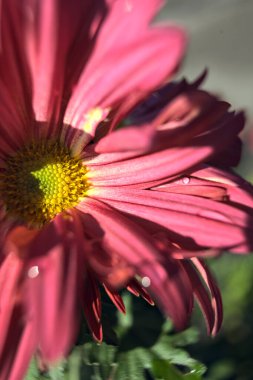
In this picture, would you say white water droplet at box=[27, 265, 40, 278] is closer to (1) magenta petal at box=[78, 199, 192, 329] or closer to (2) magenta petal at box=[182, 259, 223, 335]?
(1) magenta petal at box=[78, 199, 192, 329]

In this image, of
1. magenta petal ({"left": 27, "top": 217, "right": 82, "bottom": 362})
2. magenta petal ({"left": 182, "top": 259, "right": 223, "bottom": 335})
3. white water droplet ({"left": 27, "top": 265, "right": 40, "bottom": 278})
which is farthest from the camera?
magenta petal ({"left": 182, "top": 259, "right": 223, "bottom": 335})

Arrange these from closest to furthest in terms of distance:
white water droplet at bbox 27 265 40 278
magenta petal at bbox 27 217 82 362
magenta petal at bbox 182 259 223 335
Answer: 1. magenta petal at bbox 27 217 82 362
2. white water droplet at bbox 27 265 40 278
3. magenta petal at bbox 182 259 223 335

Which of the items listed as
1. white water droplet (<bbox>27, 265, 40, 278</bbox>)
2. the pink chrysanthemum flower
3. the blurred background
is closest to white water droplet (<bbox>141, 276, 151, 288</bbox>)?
the pink chrysanthemum flower

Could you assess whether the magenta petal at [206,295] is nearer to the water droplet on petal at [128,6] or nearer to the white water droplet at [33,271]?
the white water droplet at [33,271]

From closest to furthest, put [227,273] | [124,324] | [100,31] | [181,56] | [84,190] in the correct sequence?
1. [181,56]
2. [100,31]
3. [84,190]
4. [124,324]
5. [227,273]

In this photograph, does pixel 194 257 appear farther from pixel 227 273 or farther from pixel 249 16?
pixel 249 16

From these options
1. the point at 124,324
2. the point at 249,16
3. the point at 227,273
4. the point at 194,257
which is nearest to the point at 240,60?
the point at 249,16

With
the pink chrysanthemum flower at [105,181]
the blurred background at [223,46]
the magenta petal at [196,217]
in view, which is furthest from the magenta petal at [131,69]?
the blurred background at [223,46]
